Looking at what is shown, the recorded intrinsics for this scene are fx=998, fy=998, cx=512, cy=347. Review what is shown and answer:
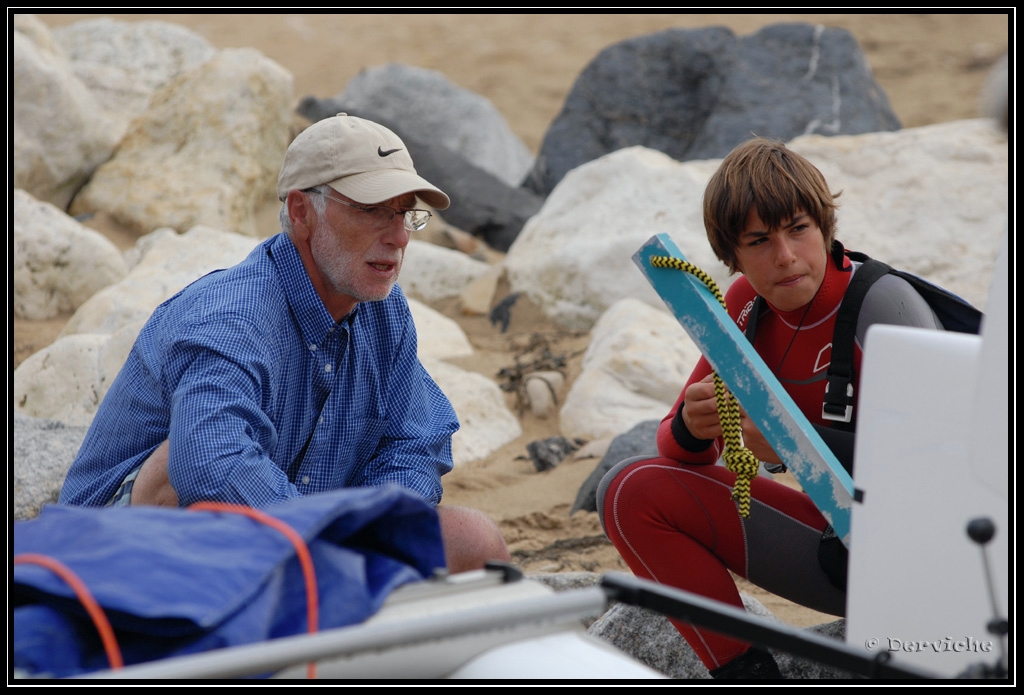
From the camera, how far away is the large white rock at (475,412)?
464 cm

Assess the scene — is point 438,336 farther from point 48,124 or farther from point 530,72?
point 530,72

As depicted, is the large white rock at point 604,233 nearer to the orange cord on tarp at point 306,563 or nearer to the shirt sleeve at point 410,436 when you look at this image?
the shirt sleeve at point 410,436

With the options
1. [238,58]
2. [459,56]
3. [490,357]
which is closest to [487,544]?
[490,357]

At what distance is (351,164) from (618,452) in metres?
2.05

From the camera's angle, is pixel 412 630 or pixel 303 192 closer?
pixel 412 630

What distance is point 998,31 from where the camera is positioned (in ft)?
47.7

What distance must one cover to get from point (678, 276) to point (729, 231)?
400 millimetres

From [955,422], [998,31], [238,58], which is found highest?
Result: [998,31]

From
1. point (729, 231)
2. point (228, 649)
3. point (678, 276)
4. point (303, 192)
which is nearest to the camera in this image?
point (228, 649)

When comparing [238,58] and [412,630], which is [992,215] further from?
[412,630]

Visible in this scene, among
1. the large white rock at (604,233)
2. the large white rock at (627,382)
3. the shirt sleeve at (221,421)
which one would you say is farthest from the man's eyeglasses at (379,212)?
the large white rock at (604,233)

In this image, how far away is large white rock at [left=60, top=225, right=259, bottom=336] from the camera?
193 inches

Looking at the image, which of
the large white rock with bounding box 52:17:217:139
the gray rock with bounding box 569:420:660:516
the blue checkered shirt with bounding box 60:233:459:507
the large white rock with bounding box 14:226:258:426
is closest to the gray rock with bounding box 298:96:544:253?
the large white rock with bounding box 52:17:217:139

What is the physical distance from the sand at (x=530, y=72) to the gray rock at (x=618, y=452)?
64 millimetres
